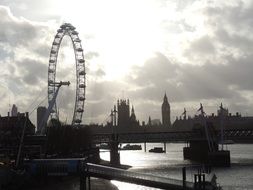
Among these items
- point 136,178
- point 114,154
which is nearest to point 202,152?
point 114,154

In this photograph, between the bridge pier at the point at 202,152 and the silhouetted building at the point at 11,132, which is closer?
the silhouetted building at the point at 11,132

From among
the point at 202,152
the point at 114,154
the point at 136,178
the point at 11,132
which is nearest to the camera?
the point at 136,178

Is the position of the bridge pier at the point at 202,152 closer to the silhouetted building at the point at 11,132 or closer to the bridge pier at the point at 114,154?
the bridge pier at the point at 114,154

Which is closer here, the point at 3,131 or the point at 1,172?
the point at 1,172

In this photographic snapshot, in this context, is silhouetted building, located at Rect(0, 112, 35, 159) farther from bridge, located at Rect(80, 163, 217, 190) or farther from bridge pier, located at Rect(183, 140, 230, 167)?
bridge pier, located at Rect(183, 140, 230, 167)

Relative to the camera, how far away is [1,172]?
82.1 m

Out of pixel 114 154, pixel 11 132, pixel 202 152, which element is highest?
pixel 11 132

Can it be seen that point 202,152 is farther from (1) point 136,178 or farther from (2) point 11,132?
(1) point 136,178

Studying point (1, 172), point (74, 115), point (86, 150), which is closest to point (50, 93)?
point (74, 115)

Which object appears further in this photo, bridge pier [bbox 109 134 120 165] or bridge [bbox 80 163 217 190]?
bridge pier [bbox 109 134 120 165]

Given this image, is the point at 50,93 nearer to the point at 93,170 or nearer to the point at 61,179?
the point at 61,179

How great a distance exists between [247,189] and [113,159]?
71.6 m

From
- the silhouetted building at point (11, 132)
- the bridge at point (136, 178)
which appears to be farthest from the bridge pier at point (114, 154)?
the bridge at point (136, 178)

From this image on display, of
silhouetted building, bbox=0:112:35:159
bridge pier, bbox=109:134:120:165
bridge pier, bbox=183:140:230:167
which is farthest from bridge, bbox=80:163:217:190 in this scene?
bridge pier, bbox=183:140:230:167
